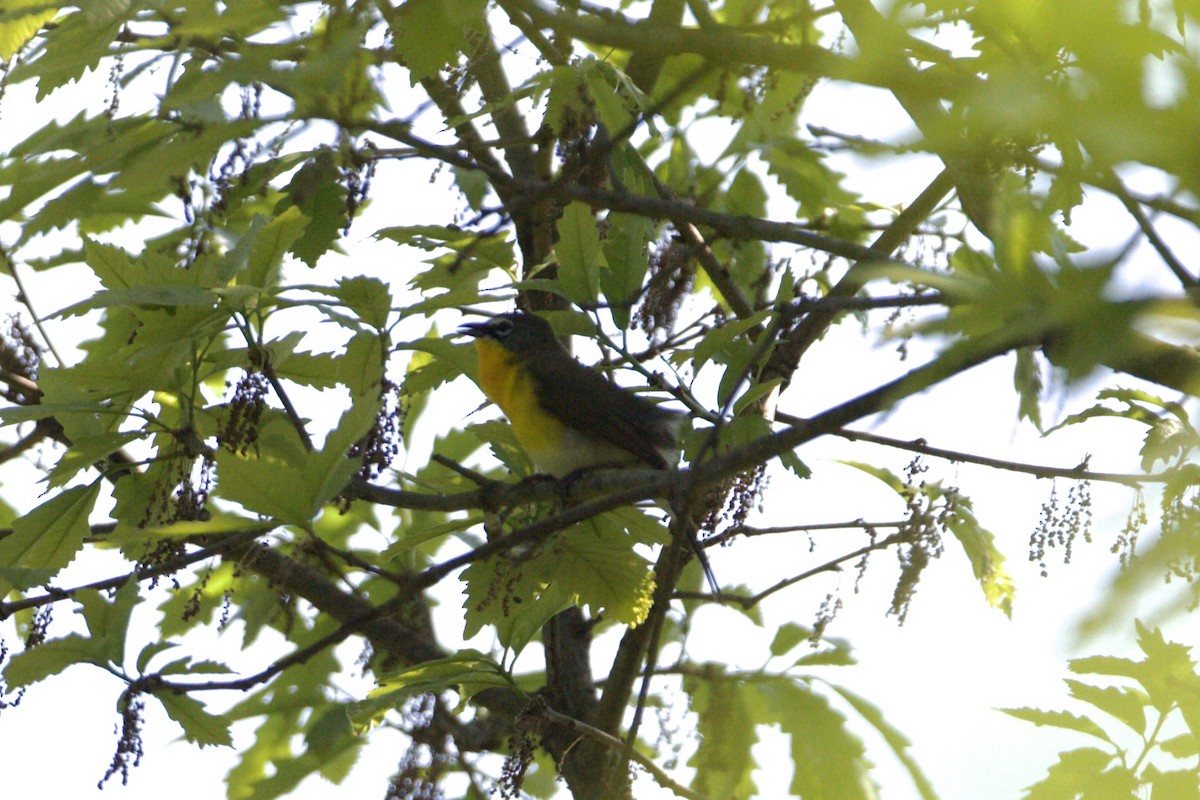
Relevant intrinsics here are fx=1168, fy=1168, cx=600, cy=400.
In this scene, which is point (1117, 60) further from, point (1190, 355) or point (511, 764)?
point (511, 764)

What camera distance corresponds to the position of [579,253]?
3.59 metres

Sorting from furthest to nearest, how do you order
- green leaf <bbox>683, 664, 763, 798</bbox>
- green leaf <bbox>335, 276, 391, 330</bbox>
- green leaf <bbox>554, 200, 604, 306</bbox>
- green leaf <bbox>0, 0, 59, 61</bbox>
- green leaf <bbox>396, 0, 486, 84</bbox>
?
1. green leaf <bbox>554, 200, 604, 306</bbox>
2. green leaf <bbox>0, 0, 59, 61</bbox>
3. green leaf <bbox>335, 276, 391, 330</bbox>
4. green leaf <bbox>396, 0, 486, 84</bbox>
5. green leaf <bbox>683, 664, 763, 798</bbox>

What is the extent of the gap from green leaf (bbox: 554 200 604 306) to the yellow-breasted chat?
2626 millimetres

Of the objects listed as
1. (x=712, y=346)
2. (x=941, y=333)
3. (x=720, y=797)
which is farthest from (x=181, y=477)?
(x=941, y=333)

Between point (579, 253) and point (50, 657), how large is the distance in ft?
6.55

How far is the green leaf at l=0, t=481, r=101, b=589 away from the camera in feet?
12.0

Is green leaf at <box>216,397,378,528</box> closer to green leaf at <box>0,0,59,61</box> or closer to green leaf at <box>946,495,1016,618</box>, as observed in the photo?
green leaf at <box>0,0,59,61</box>

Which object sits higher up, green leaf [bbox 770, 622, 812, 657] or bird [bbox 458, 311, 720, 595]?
bird [bbox 458, 311, 720, 595]

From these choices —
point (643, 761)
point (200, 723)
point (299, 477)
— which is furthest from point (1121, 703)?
point (200, 723)

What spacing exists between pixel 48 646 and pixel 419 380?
152 centimetres

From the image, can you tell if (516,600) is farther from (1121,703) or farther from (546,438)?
(546,438)

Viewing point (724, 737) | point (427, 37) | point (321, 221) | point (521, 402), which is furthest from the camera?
point (521, 402)

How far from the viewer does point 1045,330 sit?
0.88 metres

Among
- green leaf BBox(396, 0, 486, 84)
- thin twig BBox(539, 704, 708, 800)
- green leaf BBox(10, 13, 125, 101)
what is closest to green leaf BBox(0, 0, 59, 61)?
green leaf BBox(10, 13, 125, 101)
